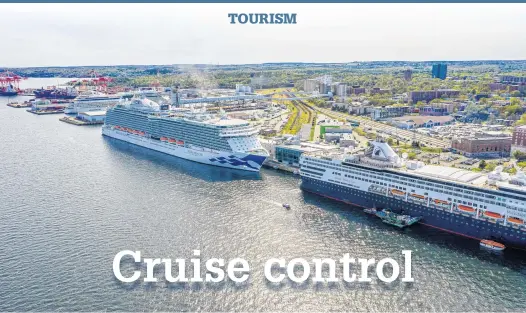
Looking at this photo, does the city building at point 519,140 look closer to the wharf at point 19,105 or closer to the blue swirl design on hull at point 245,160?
the blue swirl design on hull at point 245,160

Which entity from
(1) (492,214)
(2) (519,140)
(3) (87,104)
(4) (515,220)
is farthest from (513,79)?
(4) (515,220)

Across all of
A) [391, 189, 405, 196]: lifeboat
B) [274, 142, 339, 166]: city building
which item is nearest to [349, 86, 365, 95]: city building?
[274, 142, 339, 166]: city building

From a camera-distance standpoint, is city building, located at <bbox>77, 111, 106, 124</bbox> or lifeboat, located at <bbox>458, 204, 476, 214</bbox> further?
city building, located at <bbox>77, 111, 106, 124</bbox>

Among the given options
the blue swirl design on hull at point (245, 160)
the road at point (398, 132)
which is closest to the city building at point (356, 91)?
the road at point (398, 132)

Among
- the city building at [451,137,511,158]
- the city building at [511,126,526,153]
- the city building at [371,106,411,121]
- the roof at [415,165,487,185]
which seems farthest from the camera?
the city building at [371,106,411,121]

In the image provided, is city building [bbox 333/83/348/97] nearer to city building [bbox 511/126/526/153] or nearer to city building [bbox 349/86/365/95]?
city building [bbox 349/86/365/95]

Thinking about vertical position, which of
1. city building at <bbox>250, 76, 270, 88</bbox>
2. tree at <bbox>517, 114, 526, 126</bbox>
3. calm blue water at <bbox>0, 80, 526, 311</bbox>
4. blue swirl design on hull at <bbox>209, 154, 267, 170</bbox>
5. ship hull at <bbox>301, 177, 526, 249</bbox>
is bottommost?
calm blue water at <bbox>0, 80, 526, 311</bbox>

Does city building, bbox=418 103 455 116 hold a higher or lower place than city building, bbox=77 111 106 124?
higher

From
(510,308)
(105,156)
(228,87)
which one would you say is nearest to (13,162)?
(105,156)

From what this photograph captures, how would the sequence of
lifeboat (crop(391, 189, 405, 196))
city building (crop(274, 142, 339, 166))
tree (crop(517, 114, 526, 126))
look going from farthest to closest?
tree (crop(517, 114, 526, 126)) < city building (crop(274, 142, 339, 166)) < lifeboat (crop(391, 189, 405, 196))
